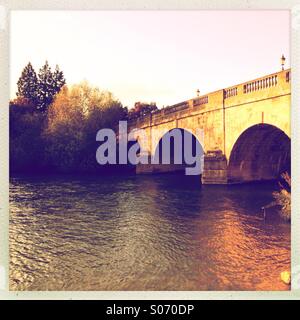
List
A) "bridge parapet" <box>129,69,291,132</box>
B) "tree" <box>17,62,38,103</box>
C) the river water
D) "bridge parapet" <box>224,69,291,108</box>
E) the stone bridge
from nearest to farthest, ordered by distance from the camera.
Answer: the river water
"bridge parapet" <box>224,69,291,108</box>
"bridge parapet" <box>129,69,291,132</box>
the stone bridge
"tree" <box>17,62,38,103</box>

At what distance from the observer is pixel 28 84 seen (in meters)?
51.4

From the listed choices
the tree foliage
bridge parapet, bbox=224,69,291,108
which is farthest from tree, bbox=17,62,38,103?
bridge parapet, bbox=224,69,291,108

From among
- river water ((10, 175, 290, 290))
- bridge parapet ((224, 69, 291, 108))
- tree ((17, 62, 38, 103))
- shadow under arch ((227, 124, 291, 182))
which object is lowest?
river water ((10, 175, 290, 290))

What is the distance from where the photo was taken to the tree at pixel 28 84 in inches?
1836

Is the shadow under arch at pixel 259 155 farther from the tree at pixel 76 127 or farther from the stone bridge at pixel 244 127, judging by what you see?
the tree at pixel 76 127

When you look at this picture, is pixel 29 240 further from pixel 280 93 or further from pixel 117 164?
pixel 117 164

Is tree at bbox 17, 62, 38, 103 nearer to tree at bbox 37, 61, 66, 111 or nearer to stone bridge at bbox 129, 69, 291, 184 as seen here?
tree at bbox 37, 61, 66, 111

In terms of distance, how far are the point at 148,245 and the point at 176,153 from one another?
2608 centimetres

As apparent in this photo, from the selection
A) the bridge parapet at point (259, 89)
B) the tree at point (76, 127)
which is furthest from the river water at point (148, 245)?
the tree at point (76, 127)

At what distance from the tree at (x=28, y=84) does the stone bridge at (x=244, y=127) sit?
34028 millimetres

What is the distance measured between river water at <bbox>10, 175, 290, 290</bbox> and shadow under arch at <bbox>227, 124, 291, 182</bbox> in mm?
4201

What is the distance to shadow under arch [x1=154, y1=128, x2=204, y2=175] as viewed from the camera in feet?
98.0

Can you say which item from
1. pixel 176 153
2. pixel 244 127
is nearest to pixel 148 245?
pixel 244 127

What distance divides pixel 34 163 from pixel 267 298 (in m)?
30.4
